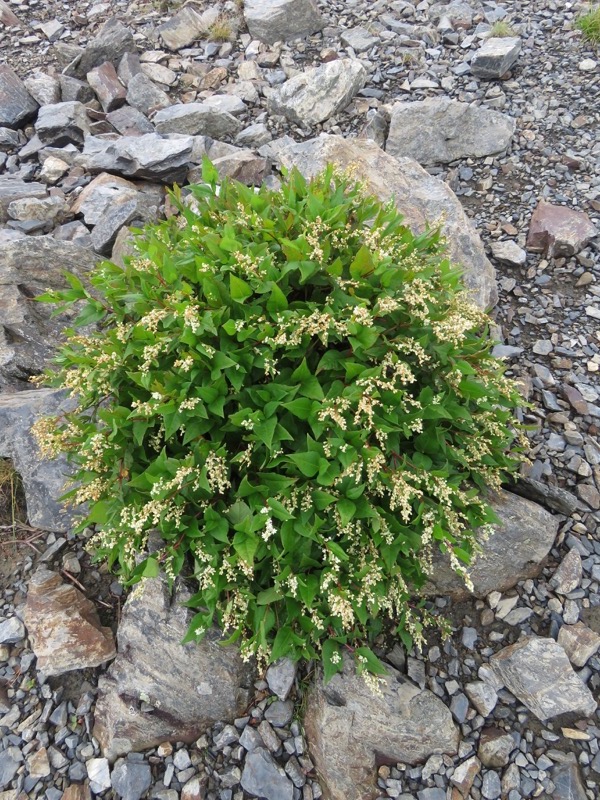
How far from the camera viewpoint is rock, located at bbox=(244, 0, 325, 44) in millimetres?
11578

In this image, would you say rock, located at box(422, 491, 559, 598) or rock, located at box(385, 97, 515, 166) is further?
rock, located at box(385, 97, 515, 166)

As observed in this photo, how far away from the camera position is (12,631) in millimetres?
5316

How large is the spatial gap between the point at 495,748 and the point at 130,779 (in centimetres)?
260

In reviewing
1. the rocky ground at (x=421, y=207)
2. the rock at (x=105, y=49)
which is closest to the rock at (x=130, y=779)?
the rocky ground at (x=421, y=207)

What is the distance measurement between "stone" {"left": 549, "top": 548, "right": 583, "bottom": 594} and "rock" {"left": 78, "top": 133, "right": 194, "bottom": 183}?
6.75m

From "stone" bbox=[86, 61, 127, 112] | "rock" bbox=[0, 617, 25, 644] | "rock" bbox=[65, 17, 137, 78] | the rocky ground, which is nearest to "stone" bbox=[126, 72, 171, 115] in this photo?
the rocky ground

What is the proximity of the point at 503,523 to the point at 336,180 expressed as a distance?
2975 millimetres

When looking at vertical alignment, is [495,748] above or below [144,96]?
below

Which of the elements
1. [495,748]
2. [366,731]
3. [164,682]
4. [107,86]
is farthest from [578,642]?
[107,86]

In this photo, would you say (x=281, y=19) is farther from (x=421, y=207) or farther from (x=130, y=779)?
(x=130, y=779)

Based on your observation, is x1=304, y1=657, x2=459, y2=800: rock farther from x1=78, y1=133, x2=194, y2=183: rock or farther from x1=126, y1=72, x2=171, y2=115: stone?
x1=126, y1=72, x2=171, y2=115: stone

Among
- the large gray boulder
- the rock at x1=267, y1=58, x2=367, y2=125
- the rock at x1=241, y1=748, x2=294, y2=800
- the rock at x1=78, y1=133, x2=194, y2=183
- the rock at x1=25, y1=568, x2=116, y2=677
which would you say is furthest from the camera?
the rock at x1=267, y1=58, x2=367, y2=125

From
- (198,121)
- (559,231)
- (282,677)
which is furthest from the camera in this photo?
(198,121)

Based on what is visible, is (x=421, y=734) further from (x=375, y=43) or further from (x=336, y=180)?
(x=375, y=43)
